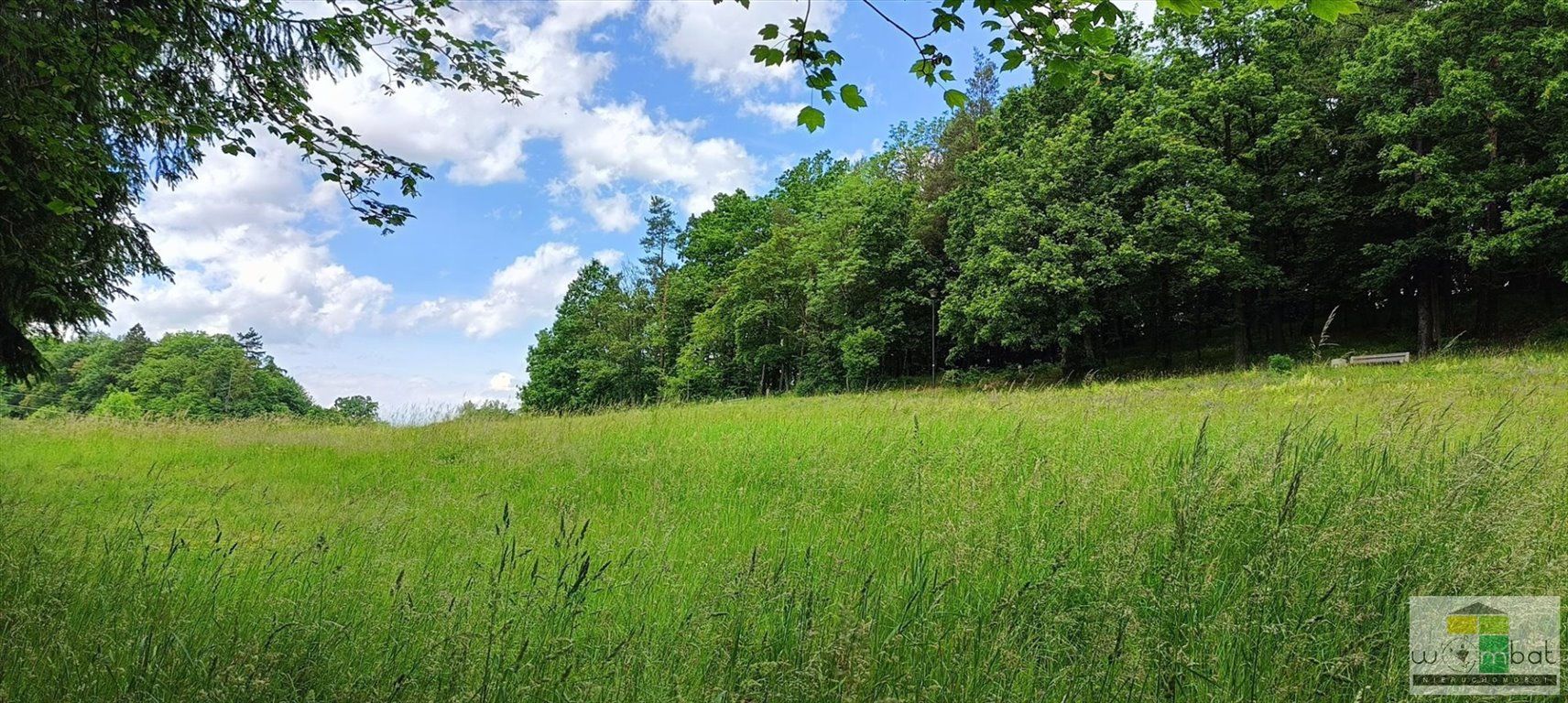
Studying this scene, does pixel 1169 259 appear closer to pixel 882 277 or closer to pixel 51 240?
pixel 882 277

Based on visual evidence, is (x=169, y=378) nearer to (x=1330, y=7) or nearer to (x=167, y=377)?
(x=167, y=377)

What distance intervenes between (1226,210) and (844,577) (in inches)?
986

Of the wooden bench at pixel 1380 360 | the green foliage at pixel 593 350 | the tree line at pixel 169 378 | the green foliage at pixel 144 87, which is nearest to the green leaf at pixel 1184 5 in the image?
the green foliage at pixel 144 87

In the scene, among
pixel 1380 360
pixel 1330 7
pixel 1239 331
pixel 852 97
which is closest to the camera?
pixel 1330 7

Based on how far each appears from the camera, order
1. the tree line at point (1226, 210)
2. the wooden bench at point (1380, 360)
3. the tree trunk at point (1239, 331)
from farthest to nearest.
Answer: the tree trunk at point (1239, 331) → the tree line at point (1226, 210) → the wooden bench at point (1380, 360)

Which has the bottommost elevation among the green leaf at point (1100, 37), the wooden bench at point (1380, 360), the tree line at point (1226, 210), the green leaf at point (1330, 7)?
the wooden bench at point (1380, 360)

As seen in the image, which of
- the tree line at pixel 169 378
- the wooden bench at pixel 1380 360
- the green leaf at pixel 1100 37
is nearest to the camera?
the green leaf at pixel 1100 37

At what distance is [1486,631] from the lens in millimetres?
2105

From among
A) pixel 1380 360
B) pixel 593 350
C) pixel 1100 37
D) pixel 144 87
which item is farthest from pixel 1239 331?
pixel 593 350

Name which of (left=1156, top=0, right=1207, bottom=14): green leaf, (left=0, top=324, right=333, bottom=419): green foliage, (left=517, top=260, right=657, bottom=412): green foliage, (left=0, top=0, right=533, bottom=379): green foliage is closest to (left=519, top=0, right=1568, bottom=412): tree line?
(left=0, top=0, right=533, bottom=379): green foliage

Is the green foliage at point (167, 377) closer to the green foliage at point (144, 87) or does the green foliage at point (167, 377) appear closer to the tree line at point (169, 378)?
the tree line at point (169, 378)

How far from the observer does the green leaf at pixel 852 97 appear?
2.61 meters

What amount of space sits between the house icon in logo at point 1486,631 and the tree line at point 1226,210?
1310 cm

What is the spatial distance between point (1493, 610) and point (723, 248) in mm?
43637
